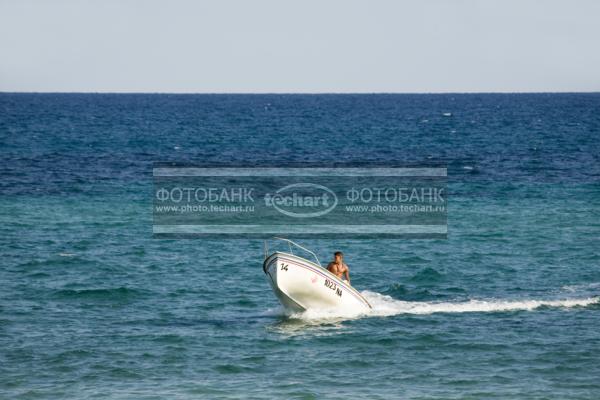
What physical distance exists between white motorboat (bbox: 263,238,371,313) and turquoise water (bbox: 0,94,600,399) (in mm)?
493

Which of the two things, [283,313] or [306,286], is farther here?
[283,313]

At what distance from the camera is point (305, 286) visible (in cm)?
2684

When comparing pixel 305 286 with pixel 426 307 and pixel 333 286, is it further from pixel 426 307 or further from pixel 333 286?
pixel 426 307

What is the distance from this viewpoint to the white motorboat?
1048 inches

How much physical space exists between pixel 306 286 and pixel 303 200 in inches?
995

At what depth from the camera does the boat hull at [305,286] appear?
26.6 metres

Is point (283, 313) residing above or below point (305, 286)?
below

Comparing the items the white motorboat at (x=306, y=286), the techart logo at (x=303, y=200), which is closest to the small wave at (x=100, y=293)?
the white motorboat at (x=306, y=286)

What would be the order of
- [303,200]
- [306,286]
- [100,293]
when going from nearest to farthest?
[306,286], [100,293], [303,200]

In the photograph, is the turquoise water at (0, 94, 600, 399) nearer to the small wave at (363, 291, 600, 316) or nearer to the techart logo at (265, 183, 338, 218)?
the small wave at (363, 291, 600, 316)

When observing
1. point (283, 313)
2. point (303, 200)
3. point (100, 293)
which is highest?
point (303, 200)

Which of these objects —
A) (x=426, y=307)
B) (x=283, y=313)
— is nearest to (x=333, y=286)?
(x=283, y=313)

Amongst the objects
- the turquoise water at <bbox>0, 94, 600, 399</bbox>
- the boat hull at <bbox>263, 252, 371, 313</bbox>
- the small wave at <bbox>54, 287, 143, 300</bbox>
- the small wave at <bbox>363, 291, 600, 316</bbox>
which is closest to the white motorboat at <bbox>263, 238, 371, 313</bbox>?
the boat hull at <bbox>263, 252, 371, 313</bbox>

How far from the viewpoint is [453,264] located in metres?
36.0
